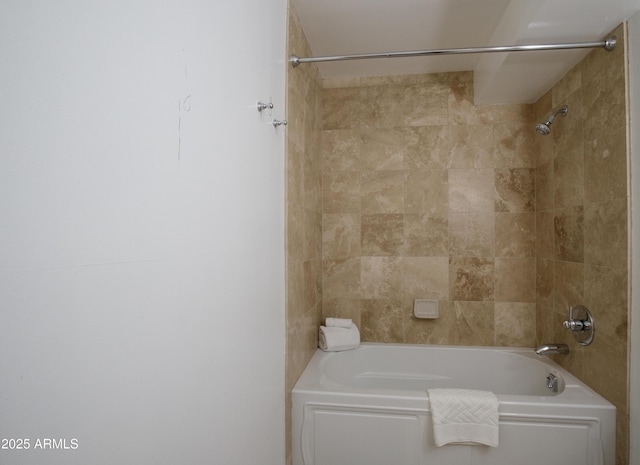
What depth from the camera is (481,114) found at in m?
2.39

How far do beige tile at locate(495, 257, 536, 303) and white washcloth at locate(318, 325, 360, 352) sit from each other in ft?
3.32

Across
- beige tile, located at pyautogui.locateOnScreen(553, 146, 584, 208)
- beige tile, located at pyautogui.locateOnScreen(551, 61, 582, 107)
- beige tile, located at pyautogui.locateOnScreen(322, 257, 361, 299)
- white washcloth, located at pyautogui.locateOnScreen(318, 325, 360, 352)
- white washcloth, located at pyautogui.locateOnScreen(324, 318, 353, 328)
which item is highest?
beige tile, located at pyautogui.locateOnScreen(551, 61, 582, 107)

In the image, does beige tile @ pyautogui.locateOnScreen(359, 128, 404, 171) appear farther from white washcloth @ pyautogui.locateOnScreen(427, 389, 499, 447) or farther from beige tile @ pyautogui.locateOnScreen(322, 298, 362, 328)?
white washcloth @ pyautogui.locateOnScreen(427, 389, 499, 447)

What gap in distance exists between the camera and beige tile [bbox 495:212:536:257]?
2.34 m

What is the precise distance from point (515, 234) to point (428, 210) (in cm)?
59

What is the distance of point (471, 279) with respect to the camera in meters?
2.39

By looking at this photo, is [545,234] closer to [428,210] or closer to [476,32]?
[428,210]

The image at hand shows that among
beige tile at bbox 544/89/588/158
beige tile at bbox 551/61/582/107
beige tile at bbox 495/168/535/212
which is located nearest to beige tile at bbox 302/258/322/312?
beige tile at bbox 495/168/535/212

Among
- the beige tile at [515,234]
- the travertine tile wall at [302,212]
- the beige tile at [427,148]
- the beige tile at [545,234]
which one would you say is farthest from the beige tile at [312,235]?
the beige tile at [545,234]

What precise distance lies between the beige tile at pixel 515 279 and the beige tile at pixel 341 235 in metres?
0.96

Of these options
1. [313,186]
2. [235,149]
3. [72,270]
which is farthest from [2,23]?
[313,186]

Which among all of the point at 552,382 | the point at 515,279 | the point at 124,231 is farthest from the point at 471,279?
the point at 124,231

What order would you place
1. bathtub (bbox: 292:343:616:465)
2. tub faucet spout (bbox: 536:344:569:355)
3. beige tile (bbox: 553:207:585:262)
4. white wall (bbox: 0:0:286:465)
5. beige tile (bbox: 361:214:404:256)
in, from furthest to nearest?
1. beige tile (bbox: 361:214:404:256)
2. tub faucet spout (bbox: 536:344:569:355)
3. beige tile (bbox: 553:207:585:262)
4. bathtub (bbox: 292:343:616:465)
5. white wall (bbox: 0:0:286:465)

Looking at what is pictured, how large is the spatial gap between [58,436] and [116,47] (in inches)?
22.3
